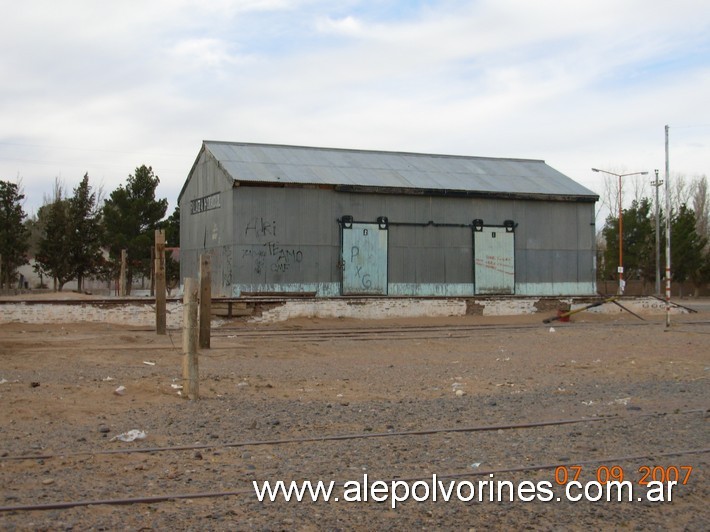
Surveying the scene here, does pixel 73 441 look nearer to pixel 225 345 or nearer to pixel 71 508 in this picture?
pixel 71 508

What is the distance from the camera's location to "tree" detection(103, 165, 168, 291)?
2175 inches

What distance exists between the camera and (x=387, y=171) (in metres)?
37.0

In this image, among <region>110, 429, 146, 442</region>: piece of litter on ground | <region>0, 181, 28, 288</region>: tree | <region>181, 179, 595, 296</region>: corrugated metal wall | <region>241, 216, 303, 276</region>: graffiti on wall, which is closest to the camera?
<region>110, 429, 146, 442</region>: piece of litter on ground

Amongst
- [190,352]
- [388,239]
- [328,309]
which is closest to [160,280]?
[328,309]

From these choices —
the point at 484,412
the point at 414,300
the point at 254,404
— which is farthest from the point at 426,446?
the point at 414,300

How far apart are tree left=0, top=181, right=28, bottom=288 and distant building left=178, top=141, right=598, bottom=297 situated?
60.0 feet

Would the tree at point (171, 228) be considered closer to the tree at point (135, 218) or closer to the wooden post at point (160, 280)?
the tree at point (135, 218)

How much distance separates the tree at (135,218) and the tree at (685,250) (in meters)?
39.1

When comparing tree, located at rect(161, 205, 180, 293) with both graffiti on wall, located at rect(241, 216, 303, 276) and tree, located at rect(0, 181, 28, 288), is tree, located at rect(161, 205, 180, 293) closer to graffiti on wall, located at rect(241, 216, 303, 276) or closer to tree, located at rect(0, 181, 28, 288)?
tree, located at rect(0, 181, 28, 288)

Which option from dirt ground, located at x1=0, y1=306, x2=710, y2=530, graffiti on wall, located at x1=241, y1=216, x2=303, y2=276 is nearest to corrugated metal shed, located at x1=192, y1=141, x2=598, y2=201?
graffiti on wall, located at x1=241, y1=216, x2=303, y2=276

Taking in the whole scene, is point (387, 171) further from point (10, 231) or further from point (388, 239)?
point (10, 231)

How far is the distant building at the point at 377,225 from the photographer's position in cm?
3278

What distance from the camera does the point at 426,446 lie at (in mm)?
8969

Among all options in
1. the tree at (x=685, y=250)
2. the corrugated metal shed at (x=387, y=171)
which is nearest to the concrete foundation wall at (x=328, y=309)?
the corrugated metal shed at (x=387, y=171)
